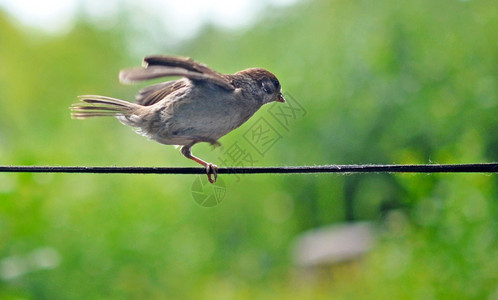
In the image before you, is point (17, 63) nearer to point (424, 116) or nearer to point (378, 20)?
point (378, 20)

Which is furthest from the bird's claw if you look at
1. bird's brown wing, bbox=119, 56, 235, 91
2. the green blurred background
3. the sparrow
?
the green blurred background

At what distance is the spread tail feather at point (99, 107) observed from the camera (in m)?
4.37

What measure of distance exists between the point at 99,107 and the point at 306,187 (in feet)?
23.0

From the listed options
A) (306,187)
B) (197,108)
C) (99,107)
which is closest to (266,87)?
(197,108)

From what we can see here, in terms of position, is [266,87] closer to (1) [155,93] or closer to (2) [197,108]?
(2) [197,108]

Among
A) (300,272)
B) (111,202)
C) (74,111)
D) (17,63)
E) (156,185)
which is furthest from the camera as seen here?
(17,63)

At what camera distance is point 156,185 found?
8977 mm

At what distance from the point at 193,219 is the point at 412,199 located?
3622 mm

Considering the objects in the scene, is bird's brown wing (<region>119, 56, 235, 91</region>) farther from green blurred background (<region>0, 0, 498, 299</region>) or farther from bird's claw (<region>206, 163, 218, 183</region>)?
green blurred background (<region>0, 0, 498, 299</region>)

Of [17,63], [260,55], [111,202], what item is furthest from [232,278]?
[17,63]

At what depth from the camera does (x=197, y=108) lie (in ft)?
13.6

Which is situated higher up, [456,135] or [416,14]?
[416,14]

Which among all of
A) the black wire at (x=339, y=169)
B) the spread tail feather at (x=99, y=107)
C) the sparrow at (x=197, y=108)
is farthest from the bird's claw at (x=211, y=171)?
the spread tail feather at (x=99, y=107)
